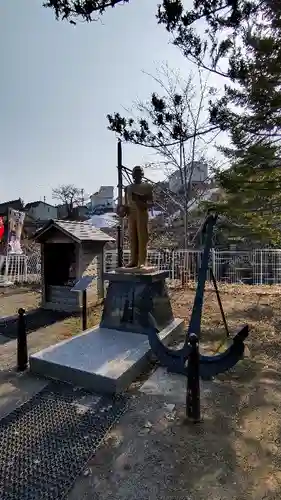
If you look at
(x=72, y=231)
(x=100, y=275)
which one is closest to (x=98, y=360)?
(x=72, y=231)

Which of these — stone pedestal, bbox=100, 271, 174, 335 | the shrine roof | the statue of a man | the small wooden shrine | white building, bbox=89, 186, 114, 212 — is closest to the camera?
stone pedestal, bbox=100, 271, 174, 335

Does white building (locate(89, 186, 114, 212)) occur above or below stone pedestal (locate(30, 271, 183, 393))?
above

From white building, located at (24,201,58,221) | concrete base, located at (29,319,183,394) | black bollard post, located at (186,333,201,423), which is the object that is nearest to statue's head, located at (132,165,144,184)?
concrete base, located at (29,319,183,394)

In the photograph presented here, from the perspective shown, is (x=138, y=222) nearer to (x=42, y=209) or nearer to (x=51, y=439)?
(x=51, y=439)

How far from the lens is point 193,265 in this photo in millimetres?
11008

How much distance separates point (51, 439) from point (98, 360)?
3.91 ft

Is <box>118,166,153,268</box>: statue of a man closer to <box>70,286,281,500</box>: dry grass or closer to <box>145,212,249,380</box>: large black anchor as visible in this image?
<box>145,212,249,380</box>: large black anchor

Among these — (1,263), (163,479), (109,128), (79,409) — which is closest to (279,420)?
(163,479)

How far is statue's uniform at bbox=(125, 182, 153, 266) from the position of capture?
15.5 feet

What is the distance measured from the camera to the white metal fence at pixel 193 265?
1084 centimetres

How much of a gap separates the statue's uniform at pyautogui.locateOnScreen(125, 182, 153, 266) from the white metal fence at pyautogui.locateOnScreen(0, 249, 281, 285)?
5474mm

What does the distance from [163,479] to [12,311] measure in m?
6.05

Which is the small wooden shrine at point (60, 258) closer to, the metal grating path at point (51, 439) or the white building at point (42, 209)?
the metal grating path at point (51, 439)

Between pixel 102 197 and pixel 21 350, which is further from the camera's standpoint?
pixel 102 197
